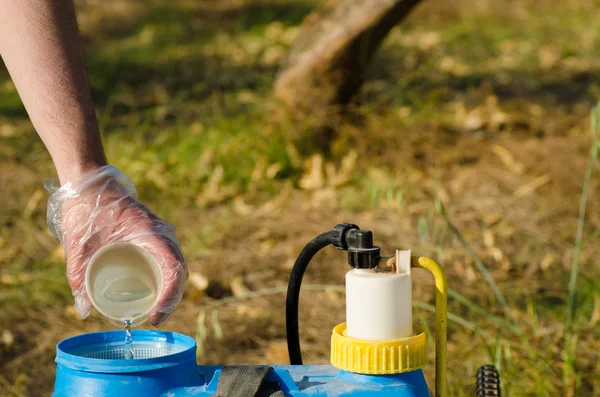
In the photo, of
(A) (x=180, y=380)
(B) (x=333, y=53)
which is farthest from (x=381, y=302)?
(B) (x=333, y=53)

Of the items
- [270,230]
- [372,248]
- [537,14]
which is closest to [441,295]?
[372,248]

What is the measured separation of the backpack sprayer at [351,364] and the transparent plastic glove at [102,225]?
0.40 feet

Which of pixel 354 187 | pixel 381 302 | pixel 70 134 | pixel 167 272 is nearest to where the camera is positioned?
pixel 381 302

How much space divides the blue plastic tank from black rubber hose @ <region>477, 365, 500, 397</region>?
0.16 meters

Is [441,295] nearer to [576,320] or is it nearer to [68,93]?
[68,93]

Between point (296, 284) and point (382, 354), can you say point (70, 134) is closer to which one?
point (296, 284)

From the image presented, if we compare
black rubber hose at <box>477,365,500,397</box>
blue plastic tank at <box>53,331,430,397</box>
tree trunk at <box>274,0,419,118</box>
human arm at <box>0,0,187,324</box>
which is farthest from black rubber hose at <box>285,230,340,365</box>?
tree trunk at <box>274,0,419,118</box>

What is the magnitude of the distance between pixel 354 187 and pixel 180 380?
7.95 feet

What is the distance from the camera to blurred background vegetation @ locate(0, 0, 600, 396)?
2418 millimetres

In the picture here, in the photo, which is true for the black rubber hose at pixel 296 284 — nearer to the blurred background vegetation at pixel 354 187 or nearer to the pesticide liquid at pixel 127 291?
the pesticide liquid at pixel 127 291

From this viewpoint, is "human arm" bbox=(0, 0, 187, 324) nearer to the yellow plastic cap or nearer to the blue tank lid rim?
the blue tank lid rim

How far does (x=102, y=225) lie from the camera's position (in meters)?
1.41

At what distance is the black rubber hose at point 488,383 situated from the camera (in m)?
1.41

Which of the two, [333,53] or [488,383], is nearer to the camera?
[488,383]
